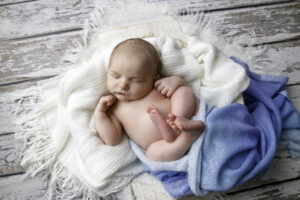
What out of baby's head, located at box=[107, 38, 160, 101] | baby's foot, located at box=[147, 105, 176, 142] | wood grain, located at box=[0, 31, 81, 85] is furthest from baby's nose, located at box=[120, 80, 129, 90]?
wood grain, located at box=[0, 31, 81, 85]

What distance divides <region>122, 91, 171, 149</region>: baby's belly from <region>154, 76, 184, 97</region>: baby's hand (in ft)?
0.11

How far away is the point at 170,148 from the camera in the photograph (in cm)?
93

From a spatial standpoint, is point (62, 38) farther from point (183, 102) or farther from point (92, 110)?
point (183, 102)

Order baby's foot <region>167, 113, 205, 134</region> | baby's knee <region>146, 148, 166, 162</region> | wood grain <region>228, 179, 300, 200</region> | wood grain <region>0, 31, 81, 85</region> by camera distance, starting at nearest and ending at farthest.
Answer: baby's foot <region>167, 113, 205, 134</region>, baby's knee <region>146, 148, 166, 162</region>, wood grain <region>228, 179, 300, 200</region>, wood grain <region>0, 31, 81, 85</region>

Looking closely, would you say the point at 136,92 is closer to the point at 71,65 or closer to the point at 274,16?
the point at 71,65

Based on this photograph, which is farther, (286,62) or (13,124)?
(286,62)

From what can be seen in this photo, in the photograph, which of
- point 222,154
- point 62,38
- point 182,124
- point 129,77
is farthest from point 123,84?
point 62,38

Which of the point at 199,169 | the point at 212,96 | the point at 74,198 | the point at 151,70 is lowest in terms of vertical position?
the point at 74,198

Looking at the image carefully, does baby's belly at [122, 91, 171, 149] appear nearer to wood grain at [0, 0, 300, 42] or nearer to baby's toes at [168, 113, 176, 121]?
baby's toes at [168, 113, 176, 121]

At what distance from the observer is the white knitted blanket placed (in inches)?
39.5

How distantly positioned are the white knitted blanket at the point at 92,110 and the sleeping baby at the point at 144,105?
0.20ft

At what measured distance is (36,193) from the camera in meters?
1.09

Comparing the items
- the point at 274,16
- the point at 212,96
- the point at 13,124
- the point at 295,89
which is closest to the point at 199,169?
the point at 212,96

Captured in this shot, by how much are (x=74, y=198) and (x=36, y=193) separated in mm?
162
